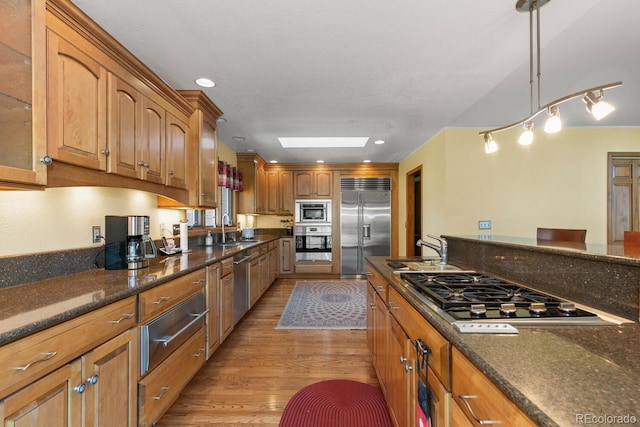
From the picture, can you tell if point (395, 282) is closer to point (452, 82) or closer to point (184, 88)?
point (452, 82)

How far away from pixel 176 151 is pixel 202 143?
344 millimetres

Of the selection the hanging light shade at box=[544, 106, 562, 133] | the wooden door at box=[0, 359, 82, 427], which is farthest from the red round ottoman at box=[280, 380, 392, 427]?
the hanging light shade at box=[544, 106, 562, 133]

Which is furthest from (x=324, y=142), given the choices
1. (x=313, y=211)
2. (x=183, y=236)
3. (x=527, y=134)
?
(x=527, y=134)

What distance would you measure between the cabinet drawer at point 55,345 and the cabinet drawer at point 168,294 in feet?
0.46

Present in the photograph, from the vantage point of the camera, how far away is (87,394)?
1.07 metres

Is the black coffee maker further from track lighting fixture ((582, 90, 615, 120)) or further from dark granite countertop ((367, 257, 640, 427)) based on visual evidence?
track lighting fixture ((582, 90, 615, 120))

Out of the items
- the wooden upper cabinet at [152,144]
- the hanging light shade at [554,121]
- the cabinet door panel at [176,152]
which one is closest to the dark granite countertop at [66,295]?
the wooden upper cabinet at [152,144]

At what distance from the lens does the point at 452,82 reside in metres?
2.20

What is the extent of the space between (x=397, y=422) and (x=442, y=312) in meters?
0.83

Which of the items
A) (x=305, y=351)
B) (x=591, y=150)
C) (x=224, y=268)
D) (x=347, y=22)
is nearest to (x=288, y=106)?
(x=347, y=22)

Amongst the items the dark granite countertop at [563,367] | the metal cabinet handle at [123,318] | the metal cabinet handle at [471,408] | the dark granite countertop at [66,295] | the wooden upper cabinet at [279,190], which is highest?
the wooden upper cabinet at [279,190]

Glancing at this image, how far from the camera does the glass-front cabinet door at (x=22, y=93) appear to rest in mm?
1112

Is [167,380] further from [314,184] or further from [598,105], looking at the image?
[314,184]

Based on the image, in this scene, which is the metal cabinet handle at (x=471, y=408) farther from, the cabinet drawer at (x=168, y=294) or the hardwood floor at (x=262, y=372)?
the cabinet drawer at (x=168, y=294)
